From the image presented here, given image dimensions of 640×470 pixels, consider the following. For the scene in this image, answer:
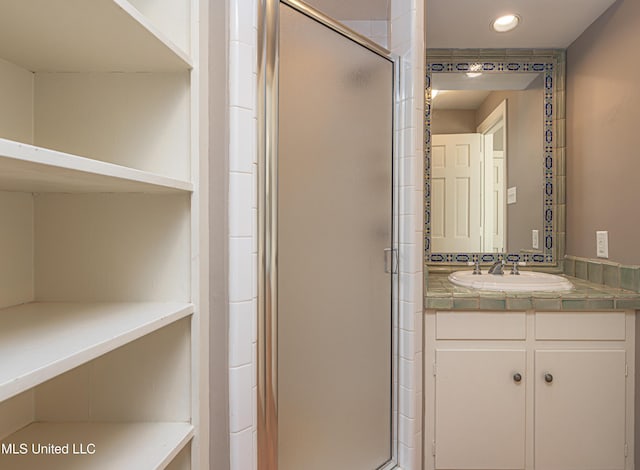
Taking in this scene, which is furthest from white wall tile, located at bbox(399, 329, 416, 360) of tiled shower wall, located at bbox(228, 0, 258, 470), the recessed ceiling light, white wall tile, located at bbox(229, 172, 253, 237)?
the recessed ceiling light

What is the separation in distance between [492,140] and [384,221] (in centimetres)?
109

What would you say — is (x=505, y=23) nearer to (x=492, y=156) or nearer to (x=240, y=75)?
(x=492, y=156)

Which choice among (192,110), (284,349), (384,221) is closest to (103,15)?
(192,110)

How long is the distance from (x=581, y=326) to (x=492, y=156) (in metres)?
1.00

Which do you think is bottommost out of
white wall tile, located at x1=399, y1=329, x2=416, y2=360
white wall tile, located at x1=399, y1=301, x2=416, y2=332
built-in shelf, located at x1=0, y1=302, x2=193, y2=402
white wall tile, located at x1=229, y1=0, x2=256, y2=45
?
white wall tile, located at x1=399, y1=329, x2=416, y2=360

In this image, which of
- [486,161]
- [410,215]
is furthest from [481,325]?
[486,161]

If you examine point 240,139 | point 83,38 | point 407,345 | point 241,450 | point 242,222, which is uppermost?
point 83,38

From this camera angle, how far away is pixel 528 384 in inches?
65.0

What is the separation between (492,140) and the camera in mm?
2188

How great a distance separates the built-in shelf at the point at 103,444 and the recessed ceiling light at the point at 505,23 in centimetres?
216

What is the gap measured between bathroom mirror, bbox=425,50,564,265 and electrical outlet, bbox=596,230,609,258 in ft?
0.98

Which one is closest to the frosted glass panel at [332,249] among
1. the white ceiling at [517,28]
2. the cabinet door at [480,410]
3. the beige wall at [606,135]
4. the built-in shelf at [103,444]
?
the cabinet door at [480,410]

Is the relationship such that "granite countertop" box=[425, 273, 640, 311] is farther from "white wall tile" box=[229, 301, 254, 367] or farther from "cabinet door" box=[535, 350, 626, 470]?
"white wall tile" box=[229, 301, 254, 367]

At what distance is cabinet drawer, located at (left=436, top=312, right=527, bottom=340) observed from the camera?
1656mm
